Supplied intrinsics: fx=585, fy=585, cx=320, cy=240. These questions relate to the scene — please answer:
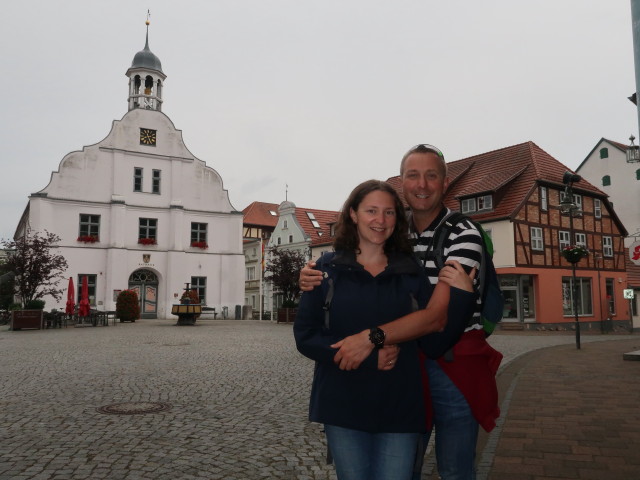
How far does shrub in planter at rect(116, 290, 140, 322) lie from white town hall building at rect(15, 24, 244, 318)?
4317 millimetres

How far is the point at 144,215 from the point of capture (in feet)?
122

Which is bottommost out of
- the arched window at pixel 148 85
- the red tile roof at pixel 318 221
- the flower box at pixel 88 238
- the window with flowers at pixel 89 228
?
the flower box at pixel 88 238

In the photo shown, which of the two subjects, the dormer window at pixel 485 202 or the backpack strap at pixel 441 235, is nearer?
the backpack strap at pixel 441 235

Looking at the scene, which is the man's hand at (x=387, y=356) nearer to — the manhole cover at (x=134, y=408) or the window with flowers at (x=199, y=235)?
the manhole cover at (x=134, y=408)

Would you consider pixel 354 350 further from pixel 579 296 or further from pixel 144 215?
pixel 144 215

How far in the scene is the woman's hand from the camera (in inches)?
89.4

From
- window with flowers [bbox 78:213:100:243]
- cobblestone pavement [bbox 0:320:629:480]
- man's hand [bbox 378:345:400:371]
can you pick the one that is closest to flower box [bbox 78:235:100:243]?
window with flowers [bbox 78:213:100:243]

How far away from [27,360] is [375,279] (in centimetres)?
1187

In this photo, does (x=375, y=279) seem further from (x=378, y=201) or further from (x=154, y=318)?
(x=154, y=318)

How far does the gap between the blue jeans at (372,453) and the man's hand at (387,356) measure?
27 cm

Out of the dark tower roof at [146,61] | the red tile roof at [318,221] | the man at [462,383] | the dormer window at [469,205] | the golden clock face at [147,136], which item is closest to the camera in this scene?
the man at [462,383]

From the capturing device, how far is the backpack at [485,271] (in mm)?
2508

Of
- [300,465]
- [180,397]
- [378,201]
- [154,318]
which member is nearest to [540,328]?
[154,318]

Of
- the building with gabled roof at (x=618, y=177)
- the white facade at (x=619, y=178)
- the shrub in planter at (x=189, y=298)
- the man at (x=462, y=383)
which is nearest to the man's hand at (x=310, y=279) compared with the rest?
the man at (x=462, y=383)
